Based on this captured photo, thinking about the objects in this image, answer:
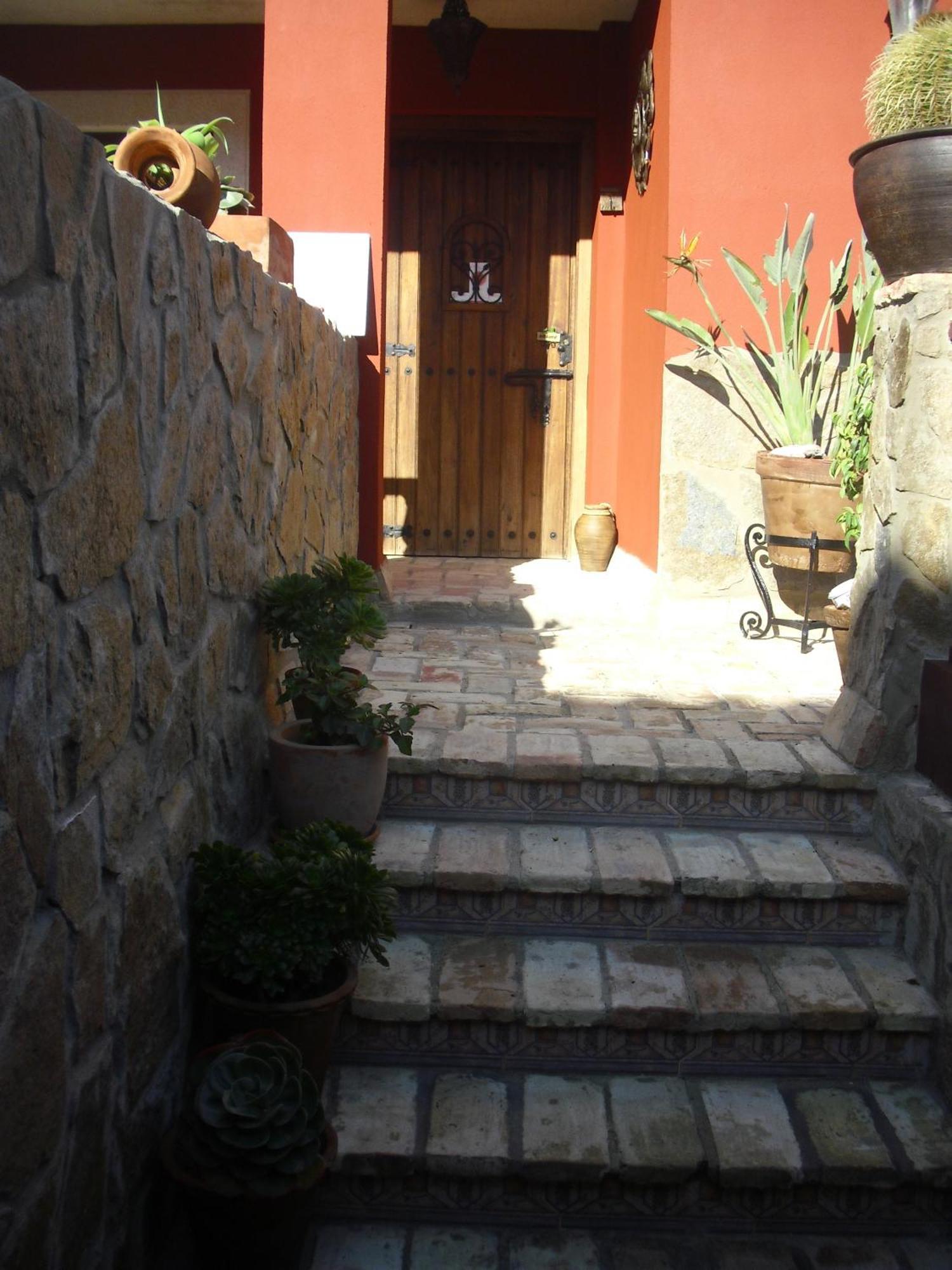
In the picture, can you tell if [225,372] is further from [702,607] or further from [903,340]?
[702,607]

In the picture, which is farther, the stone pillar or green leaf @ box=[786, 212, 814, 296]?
green leaf @ box=[786, 212, 814, 296]

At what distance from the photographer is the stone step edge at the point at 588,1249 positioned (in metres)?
2.08

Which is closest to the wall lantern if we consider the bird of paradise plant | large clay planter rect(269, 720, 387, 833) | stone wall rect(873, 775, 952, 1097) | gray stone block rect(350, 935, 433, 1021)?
the bird of paradise plant

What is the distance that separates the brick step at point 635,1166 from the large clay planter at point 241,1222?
29 cm

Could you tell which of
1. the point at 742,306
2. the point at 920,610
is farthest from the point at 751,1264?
the point at 742,306

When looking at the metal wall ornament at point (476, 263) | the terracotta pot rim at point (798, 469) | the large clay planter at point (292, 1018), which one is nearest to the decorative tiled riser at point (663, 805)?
the large clay planter at point (292, 1018)

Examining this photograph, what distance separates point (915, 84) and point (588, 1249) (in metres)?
2.53

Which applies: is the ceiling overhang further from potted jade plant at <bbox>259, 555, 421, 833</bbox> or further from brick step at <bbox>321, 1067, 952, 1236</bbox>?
brick step at <bbox>321, 1067, 952, 1236</bbox>

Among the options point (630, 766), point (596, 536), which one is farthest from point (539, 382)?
point (630, 766)

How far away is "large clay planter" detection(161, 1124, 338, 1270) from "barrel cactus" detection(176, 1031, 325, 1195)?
0.01 meters

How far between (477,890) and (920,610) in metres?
1.14

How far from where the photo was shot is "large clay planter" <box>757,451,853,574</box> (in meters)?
4.18

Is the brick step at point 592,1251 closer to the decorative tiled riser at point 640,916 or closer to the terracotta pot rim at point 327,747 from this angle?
the decorative tiled riser at point 640,916

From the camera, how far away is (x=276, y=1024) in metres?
2.04
